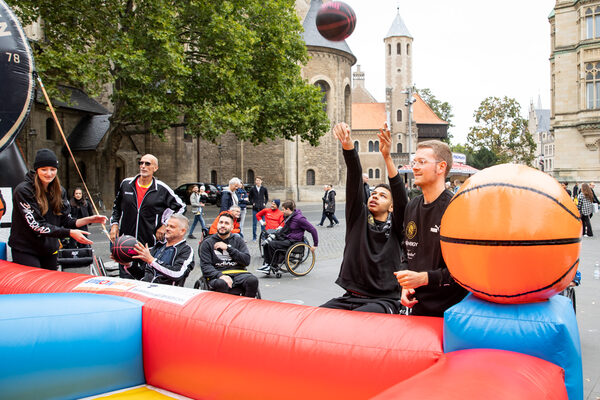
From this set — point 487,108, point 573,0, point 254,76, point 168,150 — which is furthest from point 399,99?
point 254,76

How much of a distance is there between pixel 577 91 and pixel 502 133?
72.1 feet

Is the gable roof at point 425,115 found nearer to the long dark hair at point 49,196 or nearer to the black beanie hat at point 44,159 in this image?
the long dark hair at point 49,196

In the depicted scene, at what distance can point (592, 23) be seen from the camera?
32719 millimetres

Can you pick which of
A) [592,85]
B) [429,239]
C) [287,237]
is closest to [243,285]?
[429,239]

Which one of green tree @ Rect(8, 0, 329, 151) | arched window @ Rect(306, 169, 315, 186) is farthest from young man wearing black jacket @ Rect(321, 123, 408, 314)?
arched window @ Rect(306, 169, 315, 186)

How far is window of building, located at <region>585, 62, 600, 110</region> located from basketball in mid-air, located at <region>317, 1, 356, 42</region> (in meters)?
32.4

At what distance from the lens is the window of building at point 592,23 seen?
3253cm

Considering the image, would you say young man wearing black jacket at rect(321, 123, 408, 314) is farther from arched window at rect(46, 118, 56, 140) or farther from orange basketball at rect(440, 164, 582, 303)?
arched window at rect(46, 118, 56, 140)

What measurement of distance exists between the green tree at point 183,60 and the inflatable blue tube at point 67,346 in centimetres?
1513

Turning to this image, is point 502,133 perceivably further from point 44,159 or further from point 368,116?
point 44,159

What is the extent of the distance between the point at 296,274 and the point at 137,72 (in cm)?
1199

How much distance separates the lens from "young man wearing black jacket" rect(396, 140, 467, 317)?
110 inches

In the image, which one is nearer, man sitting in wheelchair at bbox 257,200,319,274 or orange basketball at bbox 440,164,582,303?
orange basketball at bbox 440,164,582,303

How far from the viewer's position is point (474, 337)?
2.07 m
